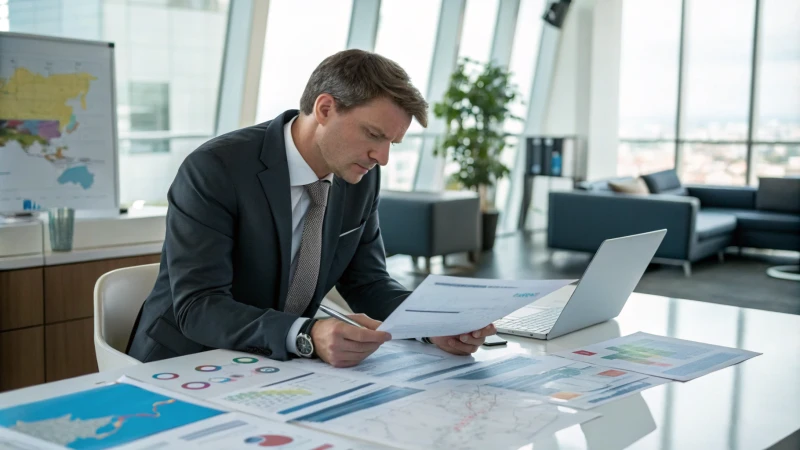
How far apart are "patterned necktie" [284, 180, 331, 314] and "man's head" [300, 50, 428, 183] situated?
119 millimetres

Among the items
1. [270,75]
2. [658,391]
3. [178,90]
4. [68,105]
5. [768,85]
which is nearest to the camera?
[658,391]

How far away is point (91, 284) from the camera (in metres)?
3.76

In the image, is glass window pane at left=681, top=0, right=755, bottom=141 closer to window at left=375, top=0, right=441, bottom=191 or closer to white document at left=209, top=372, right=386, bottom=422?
window at left=375, top=0, right=441, bottom=191

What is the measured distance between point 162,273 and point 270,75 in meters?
5.51

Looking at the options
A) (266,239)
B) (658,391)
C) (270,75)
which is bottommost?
(658,391)

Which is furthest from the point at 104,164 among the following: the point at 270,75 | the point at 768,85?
the point at 768,85

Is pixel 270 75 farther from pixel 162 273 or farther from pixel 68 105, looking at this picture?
pixel 162 273

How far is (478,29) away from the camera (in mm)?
10008

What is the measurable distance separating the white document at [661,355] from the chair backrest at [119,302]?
1109 millimetres

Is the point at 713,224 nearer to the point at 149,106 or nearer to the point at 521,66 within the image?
the point at 521,66

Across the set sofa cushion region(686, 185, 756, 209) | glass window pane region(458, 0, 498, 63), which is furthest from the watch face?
sofa cushion region(686, 185, 756, 209)

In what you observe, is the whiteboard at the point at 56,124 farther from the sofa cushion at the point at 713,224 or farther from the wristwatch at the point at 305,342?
the sofa cushion at the point at 713,224

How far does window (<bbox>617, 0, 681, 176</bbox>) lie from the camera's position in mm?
10648

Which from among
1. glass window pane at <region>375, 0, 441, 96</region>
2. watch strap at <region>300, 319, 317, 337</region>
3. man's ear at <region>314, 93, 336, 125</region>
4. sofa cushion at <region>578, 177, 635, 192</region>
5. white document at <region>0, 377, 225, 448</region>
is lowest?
white document at <region>0, 377, 225, 448</region>
